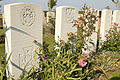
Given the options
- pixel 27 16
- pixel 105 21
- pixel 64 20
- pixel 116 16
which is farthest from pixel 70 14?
pixel 116 16

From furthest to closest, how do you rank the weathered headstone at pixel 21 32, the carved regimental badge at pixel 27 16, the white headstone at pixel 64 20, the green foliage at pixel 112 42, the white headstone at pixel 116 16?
the white headstone at pixel 116 16
the green foliage at pixel 112 42
the white headstone at pixel 64 20
the carved regimental badge at pixel 27 16
the weathered headstone at pixel 21 32

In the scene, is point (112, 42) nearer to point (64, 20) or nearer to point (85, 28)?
point (85, 28)

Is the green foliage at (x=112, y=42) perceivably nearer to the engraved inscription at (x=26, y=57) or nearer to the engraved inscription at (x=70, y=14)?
the engraved inscription at (x=70, y=14)

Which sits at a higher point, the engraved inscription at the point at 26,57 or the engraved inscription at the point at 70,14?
the engraved inscription at the point at 70,14

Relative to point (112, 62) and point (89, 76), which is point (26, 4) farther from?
point (112, 62)

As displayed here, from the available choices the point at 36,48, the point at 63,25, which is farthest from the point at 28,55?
the point at 63,25

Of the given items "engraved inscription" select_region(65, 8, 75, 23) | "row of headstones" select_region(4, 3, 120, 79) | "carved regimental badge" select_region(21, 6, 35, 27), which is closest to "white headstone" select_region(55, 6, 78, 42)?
"engraved inscription" select_region(65, 8, 75, 23)

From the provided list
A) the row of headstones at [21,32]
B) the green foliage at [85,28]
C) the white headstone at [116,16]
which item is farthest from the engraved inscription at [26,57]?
the white headstone at [116,16]

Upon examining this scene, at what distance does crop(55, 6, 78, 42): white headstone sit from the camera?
116 inches

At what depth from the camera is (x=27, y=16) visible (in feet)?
7.47

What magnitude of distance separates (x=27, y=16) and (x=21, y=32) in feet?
0.92

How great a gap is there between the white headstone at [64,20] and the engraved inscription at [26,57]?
783mm

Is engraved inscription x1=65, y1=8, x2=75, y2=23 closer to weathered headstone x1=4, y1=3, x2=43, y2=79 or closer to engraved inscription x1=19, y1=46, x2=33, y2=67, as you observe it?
weathered headstone x1=4, y1=3, x2=43, y2=79

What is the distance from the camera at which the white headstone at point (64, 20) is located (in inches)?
116
